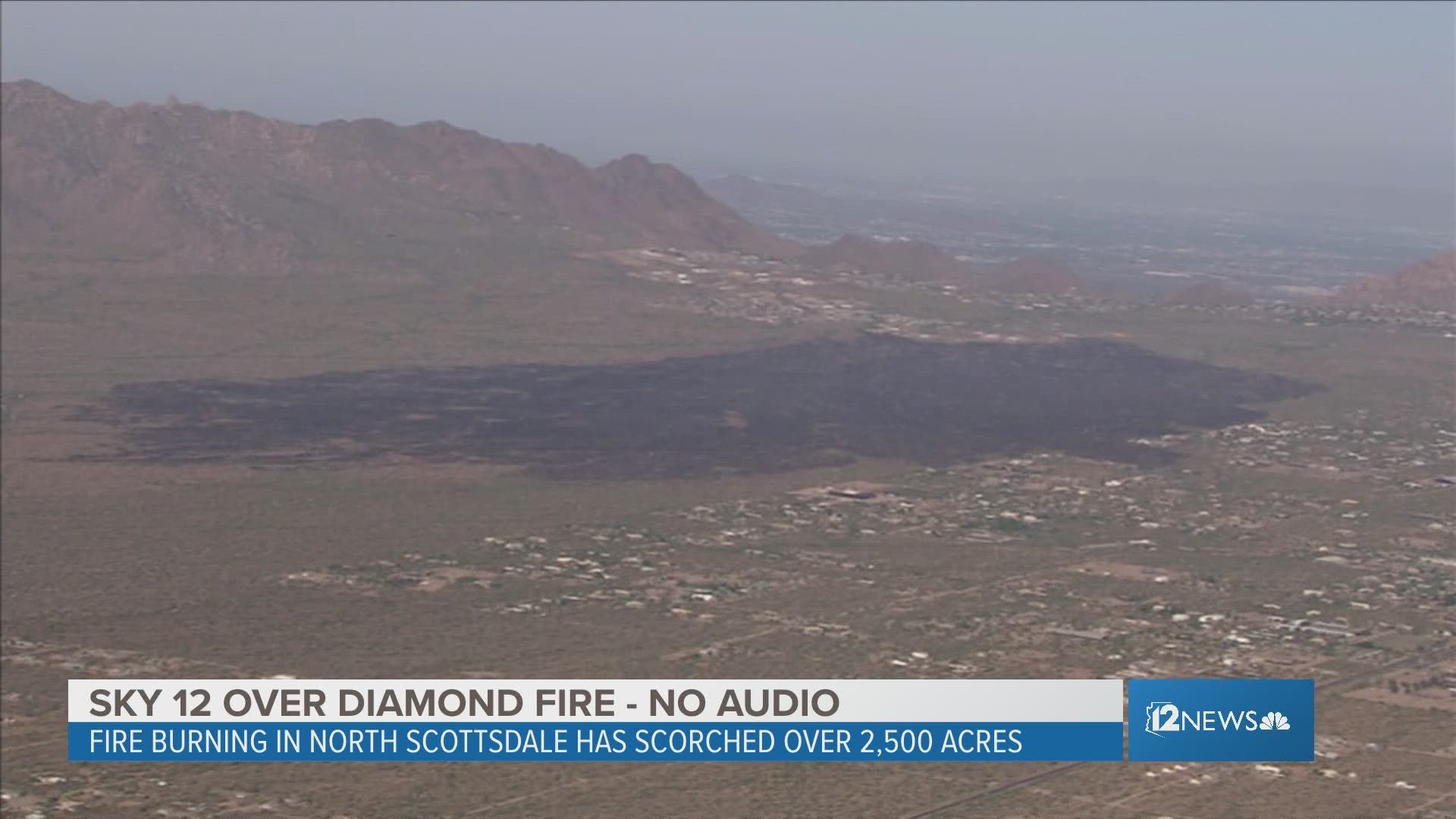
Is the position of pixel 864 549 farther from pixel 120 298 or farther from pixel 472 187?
pixel 472 187

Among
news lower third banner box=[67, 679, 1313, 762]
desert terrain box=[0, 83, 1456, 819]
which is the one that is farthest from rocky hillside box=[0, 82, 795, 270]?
news lower third banner box=[67, 679, 1313, 762]

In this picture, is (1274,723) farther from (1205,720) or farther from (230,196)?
(230,196)

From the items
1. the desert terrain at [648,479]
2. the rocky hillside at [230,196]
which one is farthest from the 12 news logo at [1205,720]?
the rocky hillside at [230,196]

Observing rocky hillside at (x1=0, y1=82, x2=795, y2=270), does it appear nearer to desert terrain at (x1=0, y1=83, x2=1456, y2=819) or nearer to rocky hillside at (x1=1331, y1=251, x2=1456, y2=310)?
desert terrain at (x1=0, y1=83, x2=1456, y2=819)

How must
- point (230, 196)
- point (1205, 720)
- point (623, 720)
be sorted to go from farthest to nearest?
point (230, 196) < point (1205, 720) < point (623, 720)

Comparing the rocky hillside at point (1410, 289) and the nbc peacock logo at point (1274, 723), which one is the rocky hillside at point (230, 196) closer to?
the rocky hillside at point (1410, 289)

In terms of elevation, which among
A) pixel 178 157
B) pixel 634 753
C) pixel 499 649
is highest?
pixel 178 157

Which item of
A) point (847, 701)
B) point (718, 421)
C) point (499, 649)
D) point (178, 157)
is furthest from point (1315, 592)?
point (178, 157)

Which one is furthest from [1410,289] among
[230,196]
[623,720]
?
[623,720]
